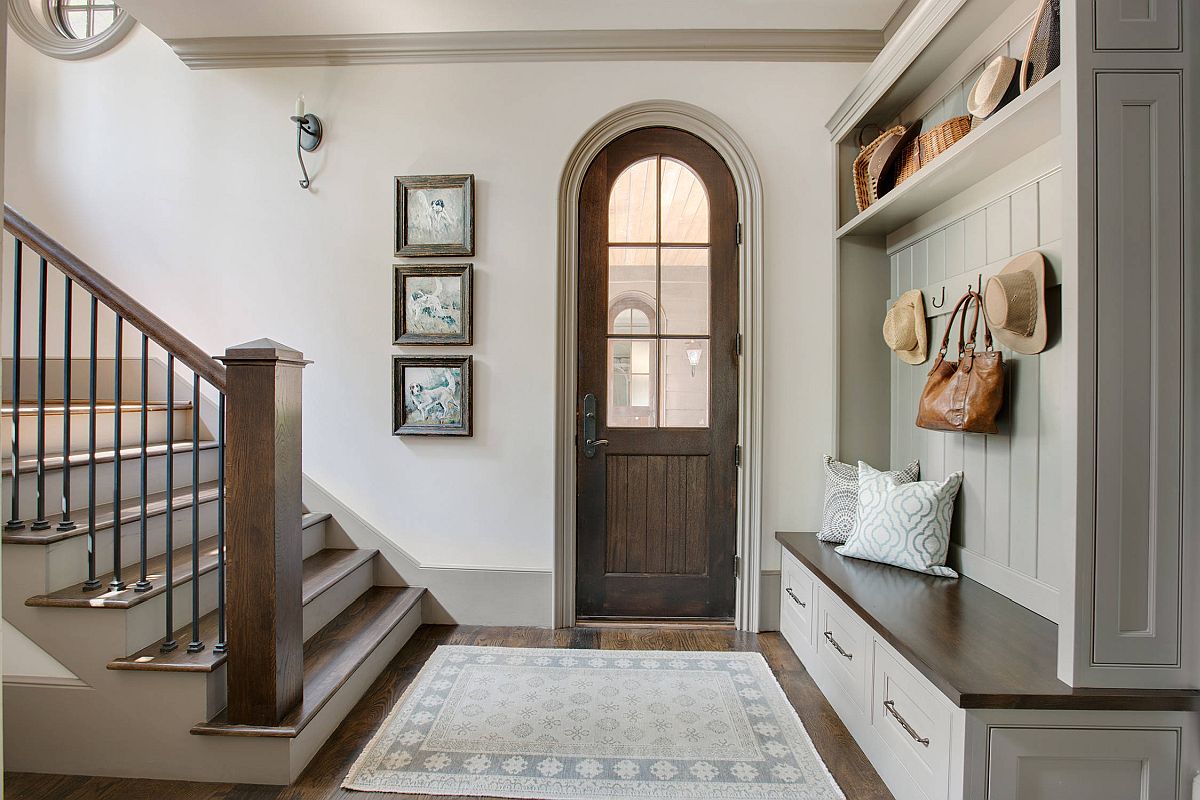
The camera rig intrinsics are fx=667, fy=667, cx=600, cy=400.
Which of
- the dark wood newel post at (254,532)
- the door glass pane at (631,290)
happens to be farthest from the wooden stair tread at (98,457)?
A: the door glass pane at (631,290)

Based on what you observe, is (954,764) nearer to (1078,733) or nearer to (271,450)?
(1078,733)

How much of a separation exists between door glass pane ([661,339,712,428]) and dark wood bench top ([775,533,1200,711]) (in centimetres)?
89

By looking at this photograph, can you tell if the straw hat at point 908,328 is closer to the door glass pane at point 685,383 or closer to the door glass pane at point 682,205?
the door glass pane at point 685,383

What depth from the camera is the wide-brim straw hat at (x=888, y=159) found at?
2.54 metres

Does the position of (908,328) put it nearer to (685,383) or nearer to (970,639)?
(685,383)

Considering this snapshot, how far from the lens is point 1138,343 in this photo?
1470 millimetres

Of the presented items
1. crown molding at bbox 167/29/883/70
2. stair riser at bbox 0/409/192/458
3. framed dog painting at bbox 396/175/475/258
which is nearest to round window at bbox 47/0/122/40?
crown molding at bbox 167/29/883/70

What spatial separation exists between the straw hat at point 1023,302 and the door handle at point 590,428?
1684mm

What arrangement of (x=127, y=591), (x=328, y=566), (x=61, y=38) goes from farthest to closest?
(x=61, y=38)
(x=328, y=566)
(x=127, y=591)

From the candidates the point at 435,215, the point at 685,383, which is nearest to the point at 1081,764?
the point at 685,383

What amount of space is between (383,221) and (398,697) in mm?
2094

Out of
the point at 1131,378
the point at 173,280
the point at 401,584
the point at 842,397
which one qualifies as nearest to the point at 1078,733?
the point at 1131,378

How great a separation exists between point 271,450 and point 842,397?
2.30m

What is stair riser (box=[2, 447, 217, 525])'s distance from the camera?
6.87ft
